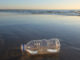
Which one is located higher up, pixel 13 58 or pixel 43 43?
pixel 43 43

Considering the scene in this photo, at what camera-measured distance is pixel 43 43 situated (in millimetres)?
6984

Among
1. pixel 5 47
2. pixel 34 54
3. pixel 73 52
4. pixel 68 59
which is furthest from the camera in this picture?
pixel 5 47

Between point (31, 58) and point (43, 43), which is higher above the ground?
point (43, 43)

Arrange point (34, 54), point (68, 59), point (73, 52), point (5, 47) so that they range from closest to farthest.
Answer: point (68, 59) < point (34, 54) < point (73, 52) < point (5, 47)

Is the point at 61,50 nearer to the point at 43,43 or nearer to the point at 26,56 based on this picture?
the point at 43,43

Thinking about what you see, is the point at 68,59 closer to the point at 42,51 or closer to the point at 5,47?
the point at 42,51

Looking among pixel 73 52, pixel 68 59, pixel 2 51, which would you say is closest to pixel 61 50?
pixel 73 52

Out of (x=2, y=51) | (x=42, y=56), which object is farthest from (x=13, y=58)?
(x=42, y=56)

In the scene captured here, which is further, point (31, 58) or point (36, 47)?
point (36, 47)

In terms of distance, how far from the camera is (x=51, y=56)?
6.31 metres

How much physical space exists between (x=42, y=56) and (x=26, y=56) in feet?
Result: 3.09

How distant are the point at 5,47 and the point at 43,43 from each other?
269 cm

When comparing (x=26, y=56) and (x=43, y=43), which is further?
(x=43, y=43)

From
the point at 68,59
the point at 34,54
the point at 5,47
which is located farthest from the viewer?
the point at 5,47
